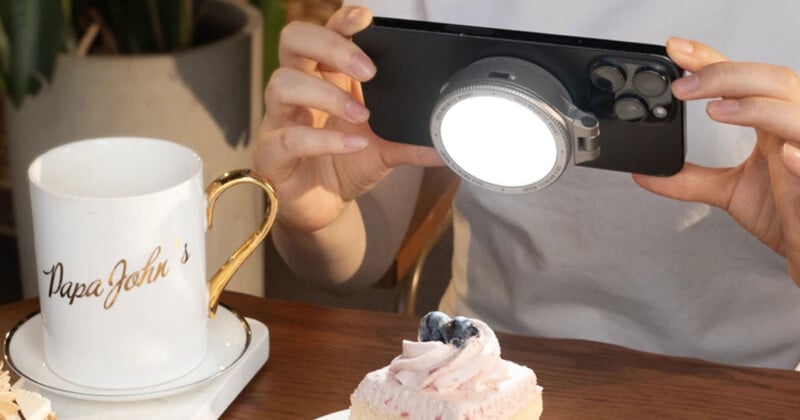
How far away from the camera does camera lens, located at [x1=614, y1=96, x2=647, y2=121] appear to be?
716mm

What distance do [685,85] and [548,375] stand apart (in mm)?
208

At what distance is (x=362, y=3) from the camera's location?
1.07 meters

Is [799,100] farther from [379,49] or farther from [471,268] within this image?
[471,268]

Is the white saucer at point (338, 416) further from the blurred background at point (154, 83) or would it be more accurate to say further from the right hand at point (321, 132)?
the blurred background at point (154, 83)

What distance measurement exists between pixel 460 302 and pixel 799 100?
1.53ft

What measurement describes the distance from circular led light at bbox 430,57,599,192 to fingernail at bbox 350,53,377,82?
0.06 meters

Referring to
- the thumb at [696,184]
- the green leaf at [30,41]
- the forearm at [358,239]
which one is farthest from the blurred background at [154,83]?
the thumb at [696,184]

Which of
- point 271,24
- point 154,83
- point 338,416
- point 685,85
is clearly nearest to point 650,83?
point 685,85

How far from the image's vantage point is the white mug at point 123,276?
65 cm

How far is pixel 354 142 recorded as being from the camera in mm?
810

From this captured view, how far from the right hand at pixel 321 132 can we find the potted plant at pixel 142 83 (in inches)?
26.6

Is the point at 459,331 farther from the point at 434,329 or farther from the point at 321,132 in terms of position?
the point at 321,132

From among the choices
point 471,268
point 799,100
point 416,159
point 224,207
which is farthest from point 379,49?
point 224,207

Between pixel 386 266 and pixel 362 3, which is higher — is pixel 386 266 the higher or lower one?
the lower one
